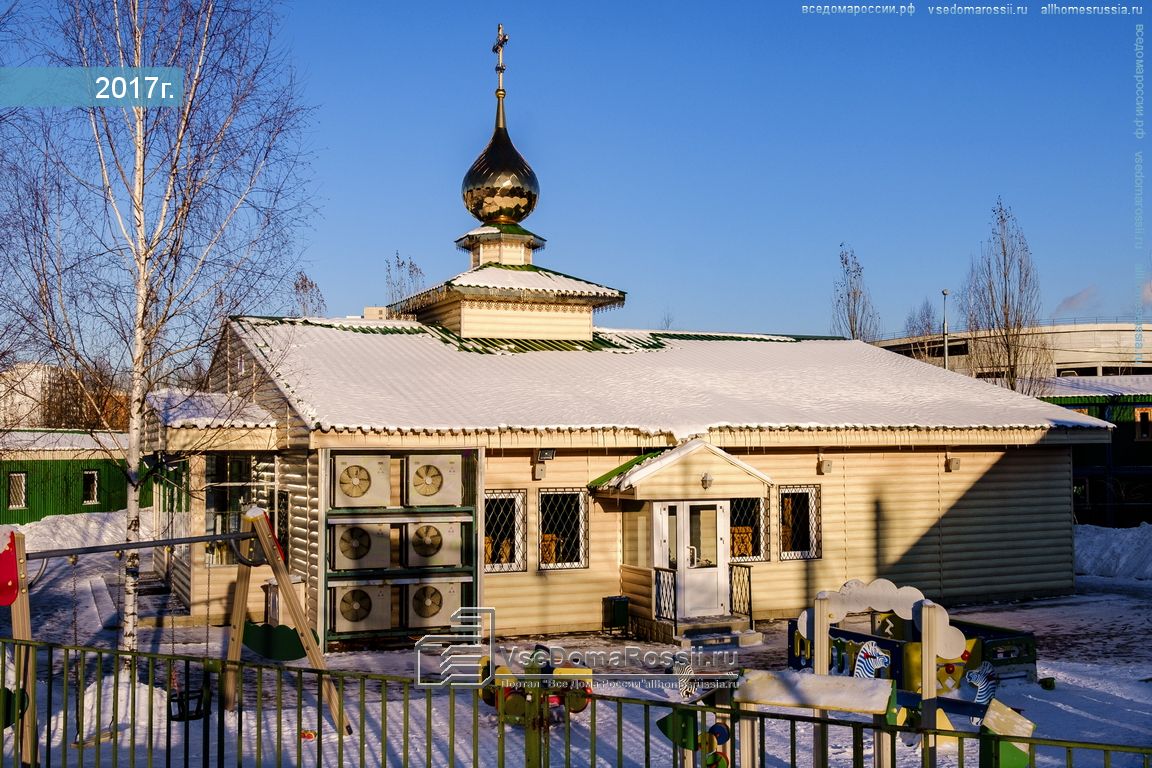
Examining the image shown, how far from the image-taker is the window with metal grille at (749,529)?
1670cm

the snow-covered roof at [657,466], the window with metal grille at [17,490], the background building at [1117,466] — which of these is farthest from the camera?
the window with metal grille at [17,490]

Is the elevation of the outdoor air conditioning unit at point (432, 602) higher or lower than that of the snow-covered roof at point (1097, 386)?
lower

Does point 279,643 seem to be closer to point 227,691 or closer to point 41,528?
point 227,691

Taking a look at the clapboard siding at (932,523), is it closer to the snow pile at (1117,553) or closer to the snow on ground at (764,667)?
the snow on ground at (764,667)

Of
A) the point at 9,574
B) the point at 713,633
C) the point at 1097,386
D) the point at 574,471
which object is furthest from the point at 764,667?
the point at 1097,386

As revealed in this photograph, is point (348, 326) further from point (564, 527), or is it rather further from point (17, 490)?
point (17, 490)

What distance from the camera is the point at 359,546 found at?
46.2 feet

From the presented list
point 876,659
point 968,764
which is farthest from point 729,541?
point 968,764

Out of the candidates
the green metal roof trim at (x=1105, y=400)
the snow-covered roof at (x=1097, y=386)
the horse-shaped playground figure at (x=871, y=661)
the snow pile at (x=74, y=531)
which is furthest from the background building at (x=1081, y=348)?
the horse-shaped playground figure at (x=871, y=661)

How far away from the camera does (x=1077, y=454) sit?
32.3 m

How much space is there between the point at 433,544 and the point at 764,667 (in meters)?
4.62

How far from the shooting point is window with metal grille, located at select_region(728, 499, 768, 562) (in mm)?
16703

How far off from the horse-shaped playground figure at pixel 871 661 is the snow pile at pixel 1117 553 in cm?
1436

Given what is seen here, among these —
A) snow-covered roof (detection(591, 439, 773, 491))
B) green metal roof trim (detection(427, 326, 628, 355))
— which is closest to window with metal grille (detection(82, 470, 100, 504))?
green metal roof trim (detection(427, 326, 628, 355))
